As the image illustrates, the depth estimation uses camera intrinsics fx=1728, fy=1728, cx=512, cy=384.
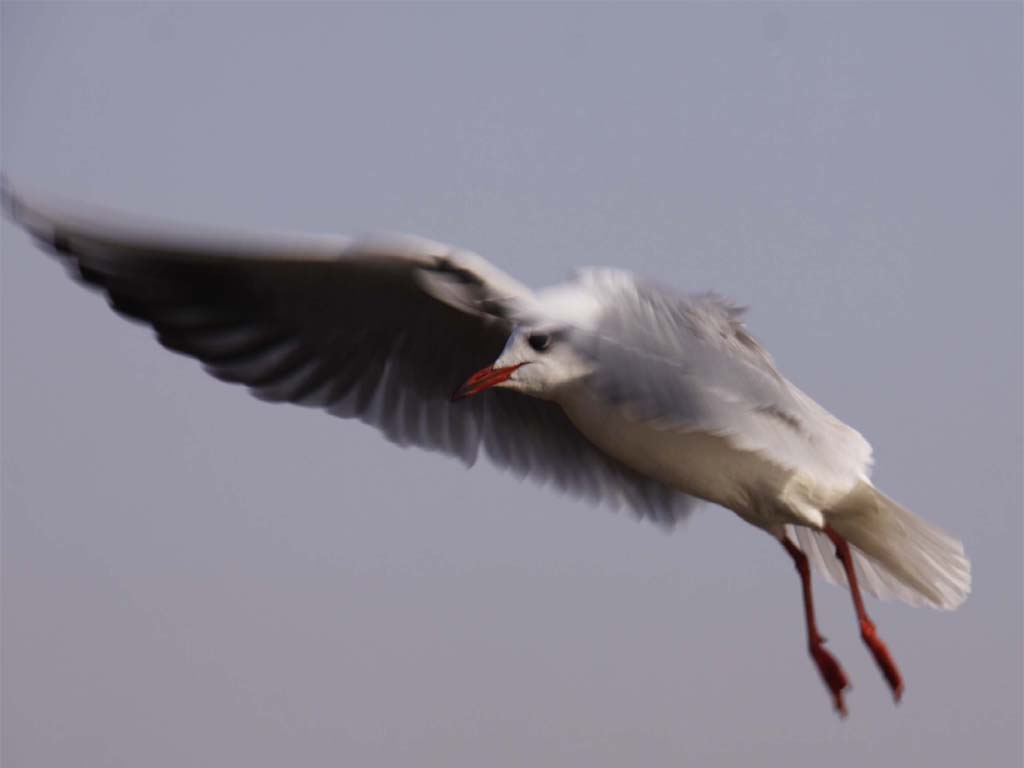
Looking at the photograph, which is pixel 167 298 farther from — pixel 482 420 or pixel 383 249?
pixel 482 420

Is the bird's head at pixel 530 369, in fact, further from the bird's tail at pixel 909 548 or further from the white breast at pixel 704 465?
the bird's tail at pixel 909 548

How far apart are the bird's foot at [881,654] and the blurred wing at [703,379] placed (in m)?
0.42

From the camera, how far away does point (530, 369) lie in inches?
150

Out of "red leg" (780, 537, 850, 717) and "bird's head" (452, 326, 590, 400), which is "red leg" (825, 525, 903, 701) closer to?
"red leg" (780, 537, 850, 717)

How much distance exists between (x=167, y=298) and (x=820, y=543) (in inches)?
71.2

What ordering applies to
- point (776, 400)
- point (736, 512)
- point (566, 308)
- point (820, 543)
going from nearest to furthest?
point (566, 308) < point (776, 400) < point (736, 512) < point (820, 543)

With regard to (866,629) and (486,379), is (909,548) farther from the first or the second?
(486,379)

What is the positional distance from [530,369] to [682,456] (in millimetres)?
399

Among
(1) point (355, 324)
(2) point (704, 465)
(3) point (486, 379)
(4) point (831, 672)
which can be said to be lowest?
(4) point (831, 672)

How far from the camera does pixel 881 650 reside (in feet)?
13.8

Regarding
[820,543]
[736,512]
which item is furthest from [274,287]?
[820,543]

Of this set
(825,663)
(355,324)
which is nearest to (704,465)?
(825,663)

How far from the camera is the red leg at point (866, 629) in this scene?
4.16 metres

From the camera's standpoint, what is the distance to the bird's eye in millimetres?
3764
